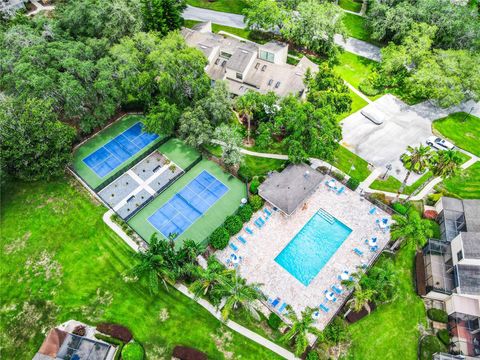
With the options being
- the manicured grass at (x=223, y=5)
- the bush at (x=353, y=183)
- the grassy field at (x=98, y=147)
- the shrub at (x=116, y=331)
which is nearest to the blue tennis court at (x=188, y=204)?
the grassy field at (x=98, y=147)

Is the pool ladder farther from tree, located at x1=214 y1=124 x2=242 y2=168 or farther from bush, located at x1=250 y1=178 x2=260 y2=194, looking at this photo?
tree, located at x1=214 y1=124 x2=242 y2=168

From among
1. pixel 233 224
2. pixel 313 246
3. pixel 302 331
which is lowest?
pixel 313 246

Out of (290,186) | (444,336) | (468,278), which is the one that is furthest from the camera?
(290,186)

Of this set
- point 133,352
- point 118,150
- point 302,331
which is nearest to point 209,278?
point 302,331

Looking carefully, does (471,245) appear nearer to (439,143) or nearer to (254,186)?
(439,143)

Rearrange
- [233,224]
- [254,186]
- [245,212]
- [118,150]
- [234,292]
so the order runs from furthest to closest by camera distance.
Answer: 1. [118,150]
2. [254,186]
3. [245,212]
4. [233,224]
5. [234,292]

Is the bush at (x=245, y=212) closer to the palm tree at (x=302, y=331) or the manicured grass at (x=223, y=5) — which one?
the palm tree at (x=302, y=331)

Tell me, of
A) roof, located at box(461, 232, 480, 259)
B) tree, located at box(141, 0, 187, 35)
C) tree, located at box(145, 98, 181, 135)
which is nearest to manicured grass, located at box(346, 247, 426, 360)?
roof, located at box(461, 232, 480, 259)
